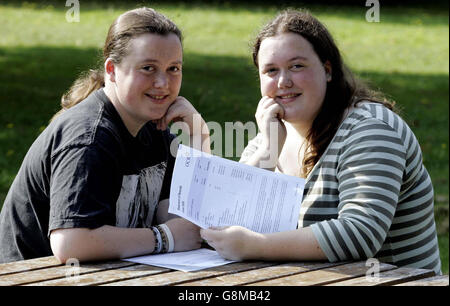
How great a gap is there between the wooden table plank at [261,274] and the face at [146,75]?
34.7 inches

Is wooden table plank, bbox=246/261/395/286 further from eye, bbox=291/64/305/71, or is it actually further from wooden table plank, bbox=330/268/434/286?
eye, bbox=291/64/305/71

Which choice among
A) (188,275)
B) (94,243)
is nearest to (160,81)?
(94,243)

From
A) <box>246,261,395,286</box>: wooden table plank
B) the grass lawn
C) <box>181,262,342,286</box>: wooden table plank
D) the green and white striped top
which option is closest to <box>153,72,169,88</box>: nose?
the green and white striped top

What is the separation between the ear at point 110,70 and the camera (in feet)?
10.7

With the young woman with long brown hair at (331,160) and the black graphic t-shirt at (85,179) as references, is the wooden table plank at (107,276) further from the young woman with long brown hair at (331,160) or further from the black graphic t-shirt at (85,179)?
the young woman with long brown hair at (331,160)

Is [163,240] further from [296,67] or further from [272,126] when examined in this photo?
[296,67]

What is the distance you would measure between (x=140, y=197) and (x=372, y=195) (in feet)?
3.34

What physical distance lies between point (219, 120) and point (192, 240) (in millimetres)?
6211

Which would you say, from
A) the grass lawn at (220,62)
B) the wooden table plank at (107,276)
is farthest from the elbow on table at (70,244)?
the grass lawn at (220,62)

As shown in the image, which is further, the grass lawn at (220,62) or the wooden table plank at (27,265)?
the grass lawn at (220,62)

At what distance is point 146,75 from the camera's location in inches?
125

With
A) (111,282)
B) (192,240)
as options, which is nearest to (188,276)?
(111,282)

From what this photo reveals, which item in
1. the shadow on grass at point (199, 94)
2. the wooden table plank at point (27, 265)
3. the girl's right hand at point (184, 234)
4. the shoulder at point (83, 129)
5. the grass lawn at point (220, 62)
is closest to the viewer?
the wooden table plank at point (27, 265)

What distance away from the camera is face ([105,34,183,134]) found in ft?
10.3
